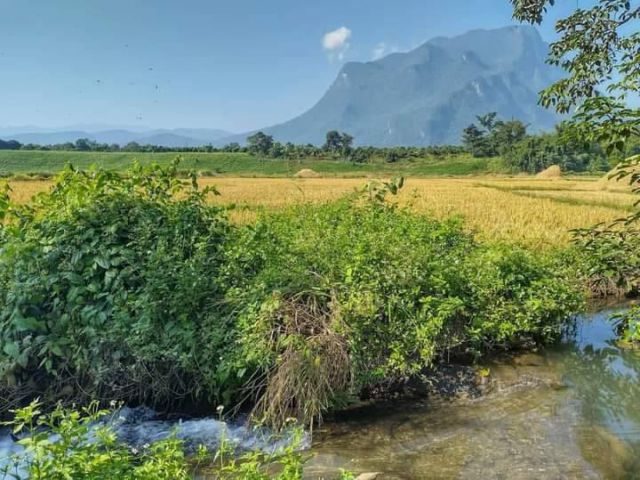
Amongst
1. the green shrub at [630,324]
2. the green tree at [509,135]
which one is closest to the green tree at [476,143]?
the green tree at [509,135]

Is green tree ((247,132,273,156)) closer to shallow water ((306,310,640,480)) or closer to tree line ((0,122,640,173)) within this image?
tree line ((0,122,640,173))

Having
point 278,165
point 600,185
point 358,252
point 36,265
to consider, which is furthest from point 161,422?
point 278,165

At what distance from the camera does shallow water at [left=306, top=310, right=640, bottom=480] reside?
4070 millimetres

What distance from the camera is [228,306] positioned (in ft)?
17.3

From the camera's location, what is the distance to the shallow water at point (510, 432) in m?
4.07

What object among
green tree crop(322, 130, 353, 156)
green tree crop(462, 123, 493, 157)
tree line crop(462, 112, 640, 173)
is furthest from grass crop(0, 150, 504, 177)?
green tree crop(322, 130, 353, 156)

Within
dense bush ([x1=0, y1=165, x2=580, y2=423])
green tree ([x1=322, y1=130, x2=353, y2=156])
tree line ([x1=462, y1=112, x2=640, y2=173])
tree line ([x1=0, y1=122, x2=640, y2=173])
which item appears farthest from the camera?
green tree ([x1=322, y1=130, x2=353, y2=156])

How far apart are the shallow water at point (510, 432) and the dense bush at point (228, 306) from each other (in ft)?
1.34

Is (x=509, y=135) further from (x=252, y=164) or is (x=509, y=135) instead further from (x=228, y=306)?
(x=228, y=306)

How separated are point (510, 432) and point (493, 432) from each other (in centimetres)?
15

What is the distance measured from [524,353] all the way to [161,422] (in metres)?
4.50

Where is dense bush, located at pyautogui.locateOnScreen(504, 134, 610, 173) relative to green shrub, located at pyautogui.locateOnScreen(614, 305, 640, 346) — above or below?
above

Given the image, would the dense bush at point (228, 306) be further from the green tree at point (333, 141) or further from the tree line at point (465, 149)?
the green tree at point (333, 141)

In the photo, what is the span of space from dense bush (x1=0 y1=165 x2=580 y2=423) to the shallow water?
0.41 meters
